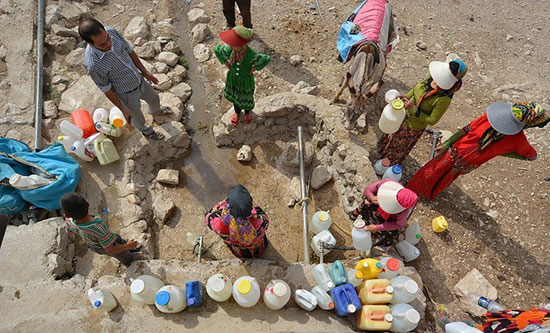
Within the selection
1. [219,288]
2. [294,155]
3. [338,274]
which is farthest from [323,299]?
[294,155]

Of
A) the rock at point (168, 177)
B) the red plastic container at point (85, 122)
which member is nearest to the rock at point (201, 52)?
the red plastic container at point (85, 122)

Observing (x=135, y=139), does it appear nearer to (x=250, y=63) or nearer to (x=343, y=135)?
(x=250, y=63)

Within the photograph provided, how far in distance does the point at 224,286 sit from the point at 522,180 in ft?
15.7

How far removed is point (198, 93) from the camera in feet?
18.7

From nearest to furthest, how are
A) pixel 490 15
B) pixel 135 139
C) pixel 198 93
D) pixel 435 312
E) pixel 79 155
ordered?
pixel 435 312 → pixel 79 155 → pixel 135 139 → pixel 198 93 → pixel 490 15

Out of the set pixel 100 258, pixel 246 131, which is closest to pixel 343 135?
pixel 246 131

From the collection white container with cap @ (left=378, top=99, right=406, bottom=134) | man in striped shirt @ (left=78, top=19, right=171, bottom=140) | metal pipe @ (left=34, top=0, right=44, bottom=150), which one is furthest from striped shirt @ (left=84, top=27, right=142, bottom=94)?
white container with cap @ (left=378, top=99, right=406, bottom=134)

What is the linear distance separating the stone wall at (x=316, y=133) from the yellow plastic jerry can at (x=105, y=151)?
1570mm

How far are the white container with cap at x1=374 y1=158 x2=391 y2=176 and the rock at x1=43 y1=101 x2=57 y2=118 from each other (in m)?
5.18

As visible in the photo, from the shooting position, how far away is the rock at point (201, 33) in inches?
244

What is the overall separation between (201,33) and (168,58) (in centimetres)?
96

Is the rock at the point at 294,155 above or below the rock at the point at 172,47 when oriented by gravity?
below

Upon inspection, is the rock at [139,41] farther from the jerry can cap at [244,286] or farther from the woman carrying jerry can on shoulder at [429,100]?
the jerry can cap at [244,286]

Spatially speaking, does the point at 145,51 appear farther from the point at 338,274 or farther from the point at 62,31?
the point at 338,274
